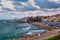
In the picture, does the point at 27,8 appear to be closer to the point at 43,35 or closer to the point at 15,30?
the point at 15,30

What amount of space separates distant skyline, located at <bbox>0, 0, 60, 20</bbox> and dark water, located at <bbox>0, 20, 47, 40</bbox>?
20 cm

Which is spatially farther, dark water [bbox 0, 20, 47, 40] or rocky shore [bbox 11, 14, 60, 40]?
rocky shore [bbox 11, 14, 60, 40]

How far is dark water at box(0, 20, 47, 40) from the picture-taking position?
13.8ft

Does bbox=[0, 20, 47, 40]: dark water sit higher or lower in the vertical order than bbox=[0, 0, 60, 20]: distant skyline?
lower

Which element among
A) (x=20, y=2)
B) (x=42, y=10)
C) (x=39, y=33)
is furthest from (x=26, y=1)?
(x=39, y=33)

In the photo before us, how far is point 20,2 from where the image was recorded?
4375mm

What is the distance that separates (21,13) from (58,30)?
1032mm

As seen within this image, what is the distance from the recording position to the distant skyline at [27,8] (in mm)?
4281

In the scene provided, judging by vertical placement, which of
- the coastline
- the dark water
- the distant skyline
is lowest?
the coastline

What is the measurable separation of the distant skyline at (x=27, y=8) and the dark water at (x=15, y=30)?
0.20 metres

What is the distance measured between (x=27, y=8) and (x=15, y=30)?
63cm

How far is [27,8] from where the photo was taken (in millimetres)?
4379

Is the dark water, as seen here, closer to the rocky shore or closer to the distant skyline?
the rocky shore

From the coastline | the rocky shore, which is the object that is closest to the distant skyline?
the rocky shore
